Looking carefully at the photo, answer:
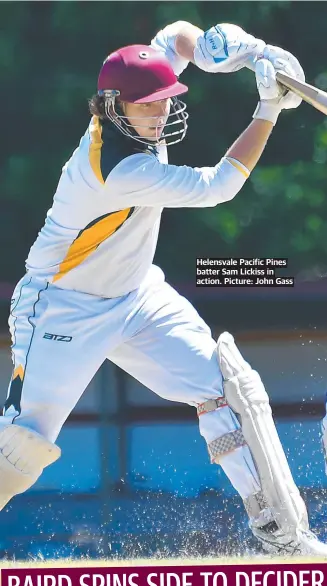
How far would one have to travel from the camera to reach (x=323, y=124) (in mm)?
4273

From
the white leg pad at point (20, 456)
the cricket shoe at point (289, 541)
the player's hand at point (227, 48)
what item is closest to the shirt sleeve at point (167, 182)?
the player's hand at point (227, 48)

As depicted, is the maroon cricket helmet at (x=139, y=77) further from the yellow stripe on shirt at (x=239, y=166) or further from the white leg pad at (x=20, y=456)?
the white leg pad at (x=20, y=456)

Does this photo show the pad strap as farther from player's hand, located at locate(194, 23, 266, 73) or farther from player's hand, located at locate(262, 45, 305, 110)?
player's hand, located at locate(194, 23, 266, 73)

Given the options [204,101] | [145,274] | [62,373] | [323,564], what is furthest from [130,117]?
[323,564]

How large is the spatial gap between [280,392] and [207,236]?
588 millimetres

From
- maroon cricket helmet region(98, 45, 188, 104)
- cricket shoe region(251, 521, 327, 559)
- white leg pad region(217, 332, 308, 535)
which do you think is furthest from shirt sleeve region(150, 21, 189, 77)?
cricket shoe region(251, 521, 327, 559)

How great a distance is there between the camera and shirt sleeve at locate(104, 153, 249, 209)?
127 inches

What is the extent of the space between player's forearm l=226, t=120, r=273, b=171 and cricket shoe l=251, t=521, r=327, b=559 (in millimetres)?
946

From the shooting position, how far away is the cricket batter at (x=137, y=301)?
10.8 feet

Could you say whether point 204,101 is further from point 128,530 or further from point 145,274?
point 128,530

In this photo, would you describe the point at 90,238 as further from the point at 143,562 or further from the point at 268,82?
the point at 143,562

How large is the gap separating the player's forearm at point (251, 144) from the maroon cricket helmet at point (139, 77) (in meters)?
0.20

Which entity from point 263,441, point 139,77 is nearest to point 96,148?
point 139,77

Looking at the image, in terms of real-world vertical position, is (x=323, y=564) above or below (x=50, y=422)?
below
